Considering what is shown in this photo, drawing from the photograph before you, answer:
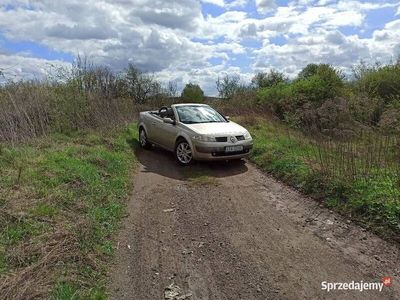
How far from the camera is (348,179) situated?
6844mm

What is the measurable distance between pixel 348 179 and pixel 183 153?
468 centimetres

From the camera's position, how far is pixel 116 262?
4582 mm

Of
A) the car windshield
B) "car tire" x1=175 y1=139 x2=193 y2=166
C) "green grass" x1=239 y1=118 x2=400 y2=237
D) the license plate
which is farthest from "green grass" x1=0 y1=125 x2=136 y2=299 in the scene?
"green grass" x1=239 y1=118 x2=400 y2=237

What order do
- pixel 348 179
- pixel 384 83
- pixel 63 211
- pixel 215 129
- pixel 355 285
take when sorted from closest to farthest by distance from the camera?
pixel 355 285 → pixel 63 211 → pixel 348 179 → pixel 215 129 → pixel 384 83

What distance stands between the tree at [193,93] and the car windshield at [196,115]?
21.3m

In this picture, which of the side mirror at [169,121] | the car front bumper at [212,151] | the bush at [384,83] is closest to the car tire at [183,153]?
the car front bumper at [212,151]

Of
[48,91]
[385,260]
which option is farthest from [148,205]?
[48,91]

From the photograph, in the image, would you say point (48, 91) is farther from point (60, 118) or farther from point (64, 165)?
point (64, 165)

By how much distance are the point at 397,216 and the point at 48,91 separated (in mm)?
12147

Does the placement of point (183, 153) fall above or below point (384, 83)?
below

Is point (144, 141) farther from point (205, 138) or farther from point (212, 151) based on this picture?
point (212, 151)

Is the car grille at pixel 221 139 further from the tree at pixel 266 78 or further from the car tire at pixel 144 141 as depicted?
the tree at pixel 266 78

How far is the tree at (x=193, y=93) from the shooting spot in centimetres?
3312

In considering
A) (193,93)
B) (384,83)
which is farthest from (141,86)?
(384,83)
